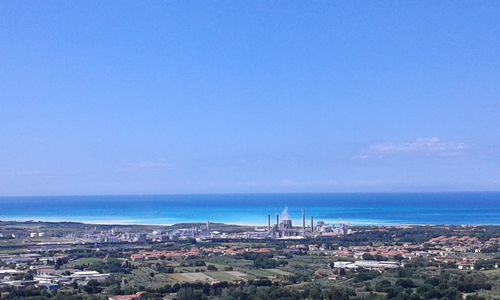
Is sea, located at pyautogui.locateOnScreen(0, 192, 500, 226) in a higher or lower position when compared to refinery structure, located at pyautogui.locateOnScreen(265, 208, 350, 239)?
higher

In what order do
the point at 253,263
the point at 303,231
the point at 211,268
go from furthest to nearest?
the point at 303,231 < the point at 253,263 < the point at 211,268

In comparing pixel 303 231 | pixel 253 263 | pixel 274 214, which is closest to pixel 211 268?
pixel 253 263

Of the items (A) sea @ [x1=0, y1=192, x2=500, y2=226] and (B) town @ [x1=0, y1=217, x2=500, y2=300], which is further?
(A) sea @ [x1=0, y1=192, x2=500, y2=226]

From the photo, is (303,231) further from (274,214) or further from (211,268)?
(274,214)

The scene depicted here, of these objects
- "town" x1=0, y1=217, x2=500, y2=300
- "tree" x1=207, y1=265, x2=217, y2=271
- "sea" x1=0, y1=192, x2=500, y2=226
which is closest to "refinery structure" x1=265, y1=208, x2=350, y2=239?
→ "town" x1=0, y1=217, x2=500, y2=300

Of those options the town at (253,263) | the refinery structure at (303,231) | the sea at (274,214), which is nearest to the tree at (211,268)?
the town at (253,263)

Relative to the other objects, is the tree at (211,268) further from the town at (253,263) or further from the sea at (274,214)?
the sea at (274,214)

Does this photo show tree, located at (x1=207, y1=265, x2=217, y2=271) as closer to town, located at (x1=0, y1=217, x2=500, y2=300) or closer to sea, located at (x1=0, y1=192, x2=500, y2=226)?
town, located at (x1=0, y1=217, x2=500, y2=300)

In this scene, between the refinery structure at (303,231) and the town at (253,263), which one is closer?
the town at (253,263)

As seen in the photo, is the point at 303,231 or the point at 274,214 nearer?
the point at 303,231

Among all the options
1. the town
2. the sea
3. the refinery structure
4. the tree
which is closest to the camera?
the town

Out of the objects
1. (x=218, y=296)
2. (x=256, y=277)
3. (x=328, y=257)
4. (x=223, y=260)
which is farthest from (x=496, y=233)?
(x=218, y=296)
